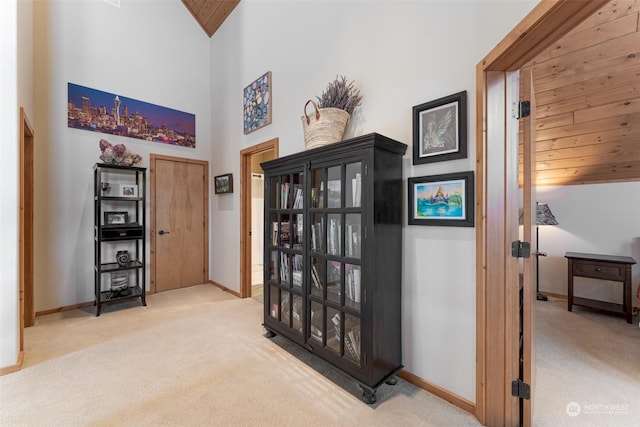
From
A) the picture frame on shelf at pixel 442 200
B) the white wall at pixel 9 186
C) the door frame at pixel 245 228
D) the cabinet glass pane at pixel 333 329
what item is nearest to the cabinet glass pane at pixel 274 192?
the cabinet glass pane at pixel 333 329

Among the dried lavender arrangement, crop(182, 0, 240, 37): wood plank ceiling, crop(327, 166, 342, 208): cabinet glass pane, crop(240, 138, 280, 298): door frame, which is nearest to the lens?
crop(327, 166, 342, 208): cabinet glass pane

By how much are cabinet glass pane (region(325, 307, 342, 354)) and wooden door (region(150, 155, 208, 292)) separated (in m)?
3.12

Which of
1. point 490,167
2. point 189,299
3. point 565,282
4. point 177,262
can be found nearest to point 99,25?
point 177,262

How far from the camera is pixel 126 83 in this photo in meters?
3.72

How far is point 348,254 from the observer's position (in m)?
1.82

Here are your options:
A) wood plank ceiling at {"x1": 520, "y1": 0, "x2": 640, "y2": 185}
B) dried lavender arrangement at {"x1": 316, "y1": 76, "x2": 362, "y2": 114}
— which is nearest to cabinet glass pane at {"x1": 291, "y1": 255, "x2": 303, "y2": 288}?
dried lavender arrangement at {"x1": 316, "y1": 76, "x2": 362, "y2": 114}

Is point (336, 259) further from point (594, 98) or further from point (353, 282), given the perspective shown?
point (594, 98)

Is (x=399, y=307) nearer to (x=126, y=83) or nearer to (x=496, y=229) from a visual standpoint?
(x=496, y=229)

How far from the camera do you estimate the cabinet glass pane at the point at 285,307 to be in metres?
2.33

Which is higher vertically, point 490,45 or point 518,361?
point 490,45

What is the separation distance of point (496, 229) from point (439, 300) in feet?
1.88

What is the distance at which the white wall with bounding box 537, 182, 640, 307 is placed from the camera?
311cm

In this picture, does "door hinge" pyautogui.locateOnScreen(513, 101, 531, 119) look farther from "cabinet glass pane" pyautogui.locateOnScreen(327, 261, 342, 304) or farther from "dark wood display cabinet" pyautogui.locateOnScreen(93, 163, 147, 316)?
"dark wood display cabinet" pyautogui.locateOnScreen(93, 163, 147, 316)

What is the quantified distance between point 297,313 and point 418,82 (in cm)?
195
